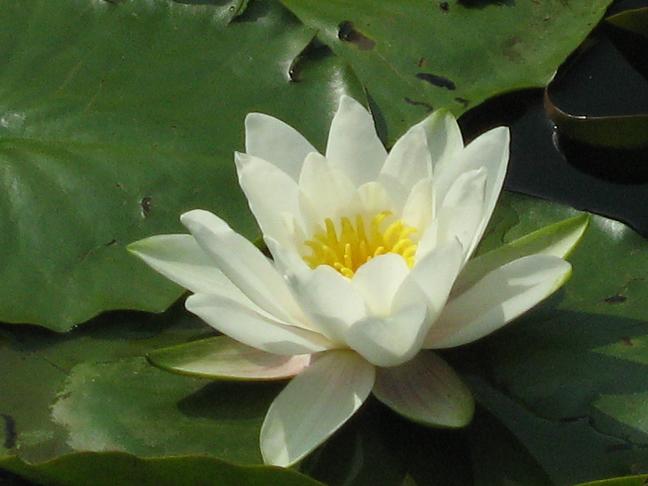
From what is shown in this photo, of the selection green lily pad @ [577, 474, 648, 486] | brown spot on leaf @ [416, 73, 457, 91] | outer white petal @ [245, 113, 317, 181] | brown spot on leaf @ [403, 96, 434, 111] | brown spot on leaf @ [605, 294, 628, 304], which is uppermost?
outer white petal @ [245, 113, 317, 181]

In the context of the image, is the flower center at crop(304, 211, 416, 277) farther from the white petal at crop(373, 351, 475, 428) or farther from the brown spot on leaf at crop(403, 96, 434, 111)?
the brown spot on leaf at crop(403, 96, 434, 111)

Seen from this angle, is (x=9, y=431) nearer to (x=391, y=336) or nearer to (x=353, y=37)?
(x=391, y=336)

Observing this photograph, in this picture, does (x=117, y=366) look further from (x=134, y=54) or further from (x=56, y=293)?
(x=134, y=54)

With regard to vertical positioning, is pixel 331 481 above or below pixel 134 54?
below

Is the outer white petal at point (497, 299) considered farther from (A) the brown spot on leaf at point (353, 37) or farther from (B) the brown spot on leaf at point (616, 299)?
(A) the brown spot on leaf at point (353, 37)

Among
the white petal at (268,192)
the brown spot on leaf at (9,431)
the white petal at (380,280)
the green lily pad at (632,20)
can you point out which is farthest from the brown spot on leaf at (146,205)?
the green lily pad at (632,20)

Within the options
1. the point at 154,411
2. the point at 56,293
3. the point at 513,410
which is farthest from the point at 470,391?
the point at 56,293

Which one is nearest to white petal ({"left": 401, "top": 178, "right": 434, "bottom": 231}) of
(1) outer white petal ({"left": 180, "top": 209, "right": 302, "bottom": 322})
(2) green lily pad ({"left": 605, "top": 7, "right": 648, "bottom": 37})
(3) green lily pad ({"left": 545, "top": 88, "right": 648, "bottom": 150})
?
(1) outer white petal ({"left": 180, "top": 209, "right": 302, "bottom": 322})
